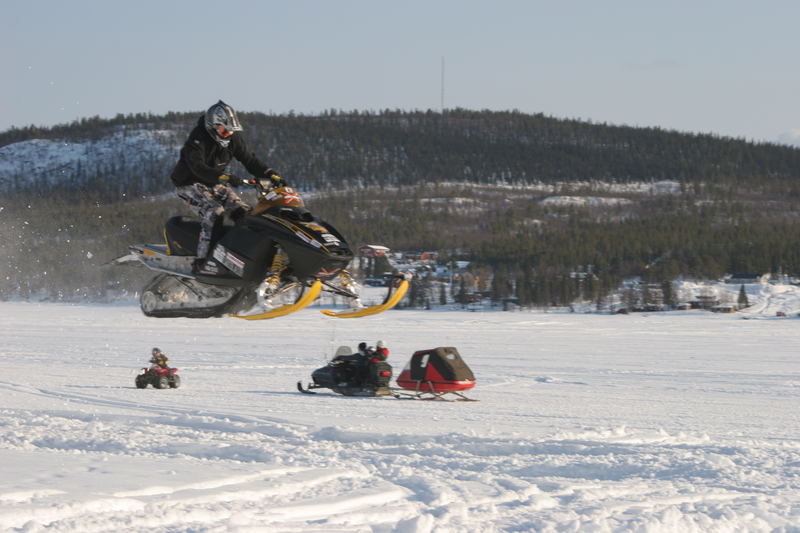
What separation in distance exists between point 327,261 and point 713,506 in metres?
7.11

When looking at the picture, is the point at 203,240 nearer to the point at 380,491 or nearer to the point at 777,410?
the point at 380,491

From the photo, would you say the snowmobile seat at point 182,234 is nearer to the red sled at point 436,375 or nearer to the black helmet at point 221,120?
the black helmet at point 221,120

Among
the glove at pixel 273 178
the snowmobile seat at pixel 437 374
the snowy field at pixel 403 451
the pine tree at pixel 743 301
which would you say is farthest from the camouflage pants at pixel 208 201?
the pine tree at pixel 743 301

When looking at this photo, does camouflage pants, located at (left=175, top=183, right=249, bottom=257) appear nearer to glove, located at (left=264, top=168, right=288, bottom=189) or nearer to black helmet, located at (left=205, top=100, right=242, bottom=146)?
glove, located at (left=264, top=168, right=288, bottom=189)

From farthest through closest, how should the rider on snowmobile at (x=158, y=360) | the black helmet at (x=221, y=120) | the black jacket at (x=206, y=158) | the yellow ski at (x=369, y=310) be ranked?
the rider on snowmobile at (x=158, y=360), the yellow ski at (x=369, y=310), the black jacket at (x=206, y=158), the black helmet at (x=221, y=120)

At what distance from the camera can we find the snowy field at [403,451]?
1194 cm

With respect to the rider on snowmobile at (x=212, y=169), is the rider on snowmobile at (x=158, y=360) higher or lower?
lower

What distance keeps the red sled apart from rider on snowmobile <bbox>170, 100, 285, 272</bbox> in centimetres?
1636

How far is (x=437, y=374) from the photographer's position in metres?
26.3

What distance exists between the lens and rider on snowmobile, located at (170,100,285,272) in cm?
911

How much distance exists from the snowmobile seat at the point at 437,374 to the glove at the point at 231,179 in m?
17.0

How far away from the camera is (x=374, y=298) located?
36.6 feet

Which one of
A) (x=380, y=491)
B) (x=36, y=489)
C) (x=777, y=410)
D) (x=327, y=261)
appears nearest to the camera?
(x=327, y=261)

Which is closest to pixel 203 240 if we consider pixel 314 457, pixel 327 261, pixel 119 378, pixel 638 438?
pixel 327 261
